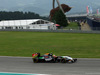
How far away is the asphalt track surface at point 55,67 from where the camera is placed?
10.1m

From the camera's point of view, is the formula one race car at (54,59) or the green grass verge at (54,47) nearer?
the formula one race car at (54,59)

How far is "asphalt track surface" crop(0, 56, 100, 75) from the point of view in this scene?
398 inches

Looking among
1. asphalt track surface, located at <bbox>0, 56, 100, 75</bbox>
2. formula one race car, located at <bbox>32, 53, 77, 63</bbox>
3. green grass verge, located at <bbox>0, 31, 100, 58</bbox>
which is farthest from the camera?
green grass verge, located at <bbox>0, 31, 100, 58</bbox>

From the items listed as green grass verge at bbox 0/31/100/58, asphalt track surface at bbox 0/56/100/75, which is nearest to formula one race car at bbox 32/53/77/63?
asphalt track surface at bbox 0/56/100/75

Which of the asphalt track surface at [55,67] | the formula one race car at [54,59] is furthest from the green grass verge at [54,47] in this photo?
the asphalt track surface at [55,67]

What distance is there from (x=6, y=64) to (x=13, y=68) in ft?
4.01

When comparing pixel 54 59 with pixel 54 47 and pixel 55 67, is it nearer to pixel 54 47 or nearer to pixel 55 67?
pixel 55 67

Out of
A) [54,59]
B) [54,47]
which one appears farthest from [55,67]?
[54,47]

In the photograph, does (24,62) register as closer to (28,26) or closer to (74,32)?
(74,32)

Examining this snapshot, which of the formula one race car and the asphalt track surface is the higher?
the formula one race car

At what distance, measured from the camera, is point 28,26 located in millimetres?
54438

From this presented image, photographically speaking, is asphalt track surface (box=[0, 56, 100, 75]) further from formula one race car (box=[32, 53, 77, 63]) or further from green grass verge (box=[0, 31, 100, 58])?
green grass verge (box=[0, 31, 100, 58])

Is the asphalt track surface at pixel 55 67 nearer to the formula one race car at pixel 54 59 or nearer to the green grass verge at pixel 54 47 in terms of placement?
the formula one race car at pixel 54 59

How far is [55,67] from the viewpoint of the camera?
11125mm
